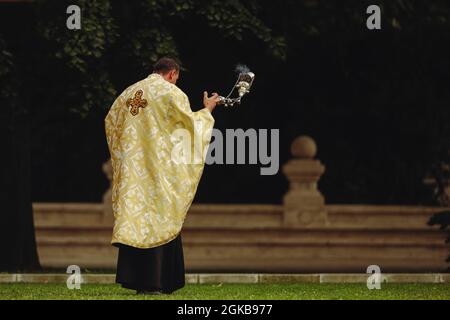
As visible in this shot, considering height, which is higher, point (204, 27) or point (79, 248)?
point (204, 27)

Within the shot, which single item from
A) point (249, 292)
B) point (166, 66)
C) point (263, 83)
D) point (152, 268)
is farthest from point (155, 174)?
point (263, 83)

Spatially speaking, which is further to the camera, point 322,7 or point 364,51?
point 364,51

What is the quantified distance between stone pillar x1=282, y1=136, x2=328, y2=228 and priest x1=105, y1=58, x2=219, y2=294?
33.5ft

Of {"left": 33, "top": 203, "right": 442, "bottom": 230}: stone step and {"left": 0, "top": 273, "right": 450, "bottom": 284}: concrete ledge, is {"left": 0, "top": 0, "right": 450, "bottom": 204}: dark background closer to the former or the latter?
{"left": 33, "top": 203, "right": 442, "bottom": 230}: stone step

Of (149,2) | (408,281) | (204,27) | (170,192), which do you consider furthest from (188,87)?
(170,192)

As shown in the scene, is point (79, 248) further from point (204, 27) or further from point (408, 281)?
point (408, 281)

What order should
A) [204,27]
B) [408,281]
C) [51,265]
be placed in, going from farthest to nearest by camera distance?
1. [51,265]
2. [204,27]
3. [408,281]

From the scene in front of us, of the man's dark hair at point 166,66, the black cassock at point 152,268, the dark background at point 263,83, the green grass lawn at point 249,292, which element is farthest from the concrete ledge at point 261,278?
the man's dark hair at point 166,66

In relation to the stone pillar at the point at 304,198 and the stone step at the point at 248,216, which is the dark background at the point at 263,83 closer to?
the stone pillar at the point at 304,198

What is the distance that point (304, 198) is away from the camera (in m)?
24.5

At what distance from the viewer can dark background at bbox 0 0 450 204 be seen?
19.2 m

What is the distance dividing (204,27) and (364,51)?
138 inches

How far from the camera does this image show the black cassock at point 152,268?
1406cm

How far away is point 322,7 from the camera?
20.8 meters
